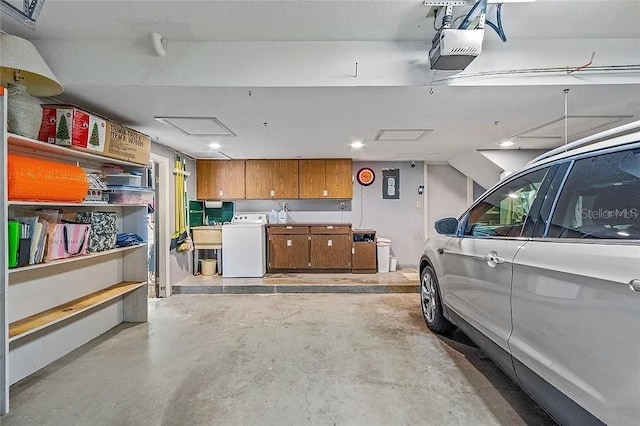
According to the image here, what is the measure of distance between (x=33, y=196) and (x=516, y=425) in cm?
339

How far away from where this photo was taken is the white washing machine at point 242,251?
17.9 feet

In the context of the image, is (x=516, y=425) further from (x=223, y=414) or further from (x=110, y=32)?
(x=110, y=32)

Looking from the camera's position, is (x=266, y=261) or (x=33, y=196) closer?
(x=33, y=196)

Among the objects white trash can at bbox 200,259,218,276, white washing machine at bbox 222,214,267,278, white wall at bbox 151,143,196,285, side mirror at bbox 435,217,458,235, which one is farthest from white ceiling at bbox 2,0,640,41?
white trash can at bbox 200,259,218,276

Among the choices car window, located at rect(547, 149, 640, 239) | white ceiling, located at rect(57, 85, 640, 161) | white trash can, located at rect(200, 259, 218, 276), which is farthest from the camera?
white trash can, located at rect(200, 259, 218, 276)

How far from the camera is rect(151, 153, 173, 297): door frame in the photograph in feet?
15.1

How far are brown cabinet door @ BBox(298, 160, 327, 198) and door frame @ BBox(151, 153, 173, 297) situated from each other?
236 centimetres

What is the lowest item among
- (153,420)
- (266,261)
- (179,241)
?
(153,420)

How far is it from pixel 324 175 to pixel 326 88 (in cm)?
356

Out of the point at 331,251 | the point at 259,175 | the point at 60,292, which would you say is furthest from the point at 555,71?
the point at 259,175

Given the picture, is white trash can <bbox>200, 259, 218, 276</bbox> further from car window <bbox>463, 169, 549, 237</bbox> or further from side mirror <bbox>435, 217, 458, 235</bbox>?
car window <bbox>463, 169, 549, 237</bbox>

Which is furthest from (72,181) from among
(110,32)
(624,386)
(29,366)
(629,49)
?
(629,49)

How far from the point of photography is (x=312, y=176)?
19.8 ft

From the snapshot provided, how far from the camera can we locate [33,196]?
2148 millimetres
